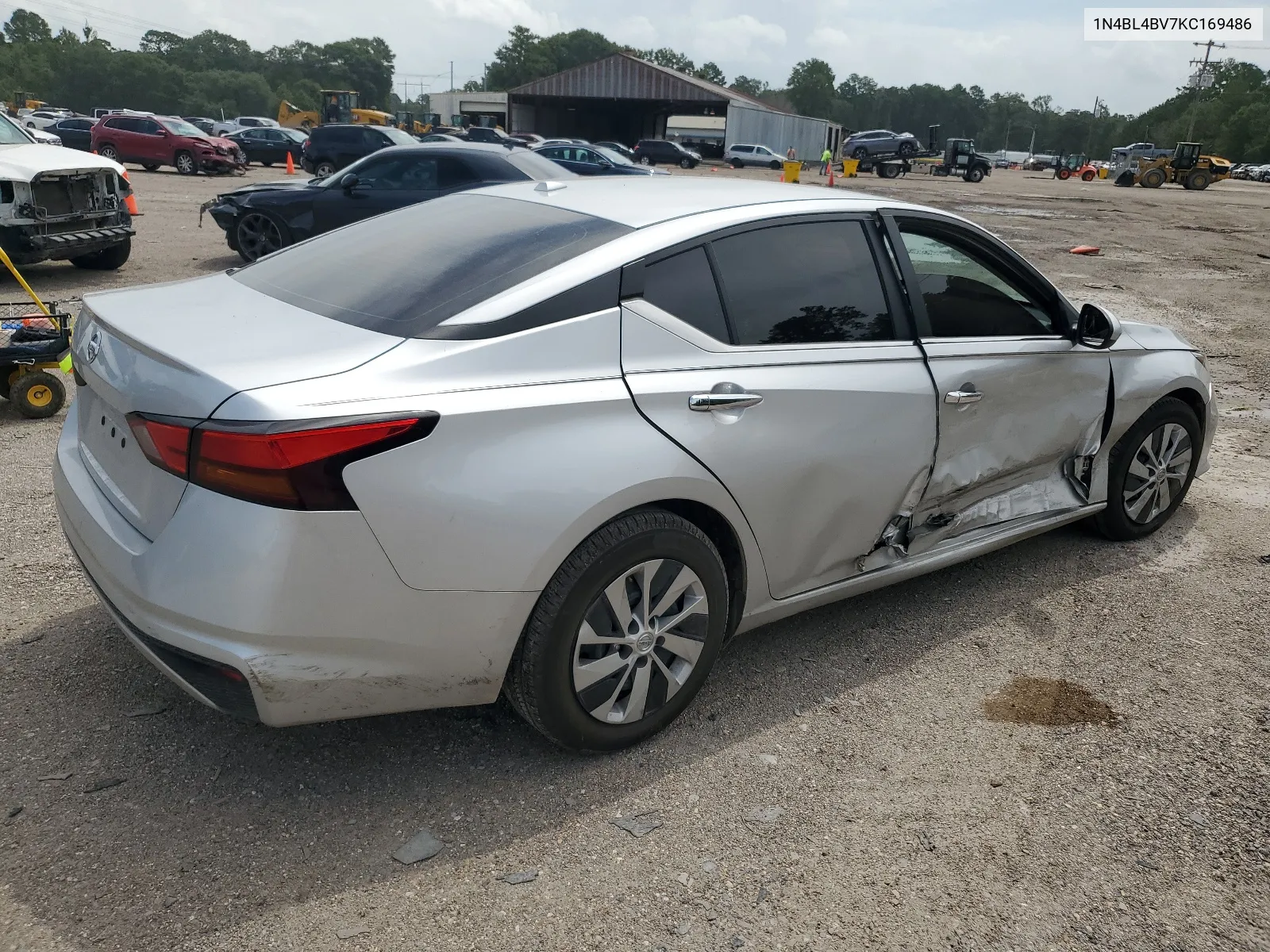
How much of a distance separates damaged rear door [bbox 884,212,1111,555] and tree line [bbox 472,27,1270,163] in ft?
329

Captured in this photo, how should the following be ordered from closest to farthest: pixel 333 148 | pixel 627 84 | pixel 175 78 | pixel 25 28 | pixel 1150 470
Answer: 1. pixel 1150 470
2. pixel 333 148
3. pixel 627 84
4. pixel 175 78
5. pixel 25 28

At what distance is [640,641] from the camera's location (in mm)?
2807

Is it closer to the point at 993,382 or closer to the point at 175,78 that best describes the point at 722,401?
the point at 993,382

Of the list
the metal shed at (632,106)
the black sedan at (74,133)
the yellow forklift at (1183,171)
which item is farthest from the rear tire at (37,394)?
the metal shed at (632,106)

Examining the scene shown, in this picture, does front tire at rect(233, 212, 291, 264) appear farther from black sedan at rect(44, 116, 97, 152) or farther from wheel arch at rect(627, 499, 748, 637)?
black sedan at rect(44, 116, 97, 152)

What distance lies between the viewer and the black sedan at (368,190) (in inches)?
406

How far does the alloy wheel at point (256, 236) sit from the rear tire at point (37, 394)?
17.6 ft

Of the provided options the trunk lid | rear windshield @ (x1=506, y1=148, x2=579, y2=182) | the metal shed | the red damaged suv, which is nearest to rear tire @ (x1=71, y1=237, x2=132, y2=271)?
rear windshield @ (x1=506, y1=148, x2=579, y2=182)

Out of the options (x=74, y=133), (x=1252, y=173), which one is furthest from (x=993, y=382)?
(x=1252, y=173)

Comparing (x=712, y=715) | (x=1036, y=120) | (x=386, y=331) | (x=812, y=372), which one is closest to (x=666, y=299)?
(x=812, y=372)

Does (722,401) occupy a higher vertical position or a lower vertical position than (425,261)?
lower

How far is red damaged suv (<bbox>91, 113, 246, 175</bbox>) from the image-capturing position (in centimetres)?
2934

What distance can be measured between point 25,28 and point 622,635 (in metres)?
179

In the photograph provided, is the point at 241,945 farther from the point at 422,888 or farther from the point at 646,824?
the point at 646,824
